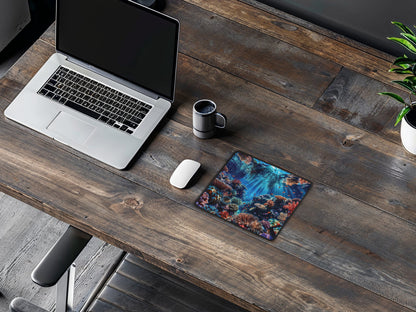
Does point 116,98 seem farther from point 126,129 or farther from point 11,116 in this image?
point 11,116

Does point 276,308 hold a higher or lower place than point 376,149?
lower

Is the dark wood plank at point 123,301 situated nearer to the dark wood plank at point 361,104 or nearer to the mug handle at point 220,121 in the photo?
the mug handle at point 220,121

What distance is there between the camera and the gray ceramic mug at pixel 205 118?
72.1 inches

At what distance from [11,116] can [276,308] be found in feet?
3.00

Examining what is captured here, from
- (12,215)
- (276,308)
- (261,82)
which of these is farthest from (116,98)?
(12,215)

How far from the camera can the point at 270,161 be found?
186 cm

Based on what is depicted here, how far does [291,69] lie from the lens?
6.74ft

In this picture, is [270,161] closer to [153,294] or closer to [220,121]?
[220,121]

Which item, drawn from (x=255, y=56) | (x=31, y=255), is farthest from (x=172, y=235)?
(x=31, y=255)

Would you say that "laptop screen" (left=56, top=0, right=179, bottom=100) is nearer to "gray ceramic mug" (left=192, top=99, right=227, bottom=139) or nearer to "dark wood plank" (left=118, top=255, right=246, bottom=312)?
"gray ceramic mug" (left=192, top=99, right=227, bottom=139)

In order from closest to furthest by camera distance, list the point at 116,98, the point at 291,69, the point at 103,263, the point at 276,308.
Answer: the point at 276,308
the point at 116,98
the point at 291,69
the point at 103,263

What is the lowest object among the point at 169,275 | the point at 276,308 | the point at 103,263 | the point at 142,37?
the point at 103,263

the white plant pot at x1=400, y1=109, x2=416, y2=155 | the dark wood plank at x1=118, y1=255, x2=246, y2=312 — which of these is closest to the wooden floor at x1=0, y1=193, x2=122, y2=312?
the dark wood plank at x1=118, y1=255, x2=246, y2=312

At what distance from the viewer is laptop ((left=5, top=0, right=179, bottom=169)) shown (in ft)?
5.94
